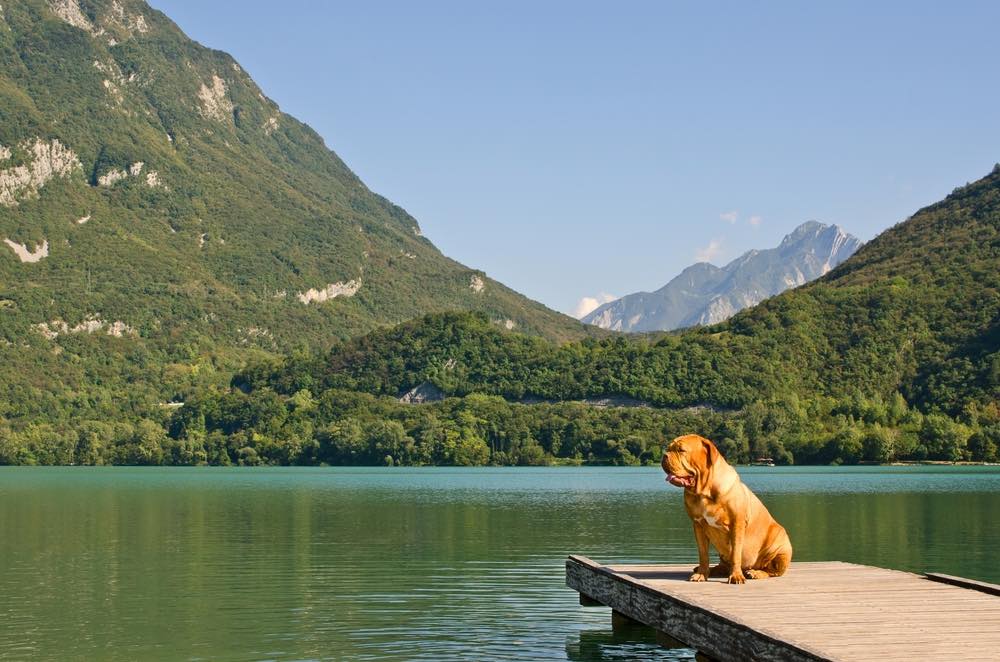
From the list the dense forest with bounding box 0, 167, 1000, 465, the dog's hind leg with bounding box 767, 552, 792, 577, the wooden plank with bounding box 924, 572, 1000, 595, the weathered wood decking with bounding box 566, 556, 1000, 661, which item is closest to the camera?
the weathered wood decking with bounding box 566, 556, 1000, 661

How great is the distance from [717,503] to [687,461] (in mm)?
845

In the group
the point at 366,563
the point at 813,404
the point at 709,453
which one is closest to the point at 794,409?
the point at 813,404

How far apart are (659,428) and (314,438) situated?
52.0 m

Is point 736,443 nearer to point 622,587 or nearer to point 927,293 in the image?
point 927,293

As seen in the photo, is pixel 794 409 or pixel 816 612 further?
pixel 794 409

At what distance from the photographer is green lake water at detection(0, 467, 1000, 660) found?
24797mm

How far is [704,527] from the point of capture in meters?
21.5

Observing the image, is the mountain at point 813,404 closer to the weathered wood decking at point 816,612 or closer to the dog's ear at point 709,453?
the weathered wood decking at point 816,612

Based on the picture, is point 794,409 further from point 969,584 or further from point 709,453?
point 709,453

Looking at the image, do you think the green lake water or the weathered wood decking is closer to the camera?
the weathered wood decking

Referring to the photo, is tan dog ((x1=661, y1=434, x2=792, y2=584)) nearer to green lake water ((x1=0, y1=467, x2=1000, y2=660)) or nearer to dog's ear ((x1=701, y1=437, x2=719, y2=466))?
dog's ear ((x1=701, y1=437, x2=719, y2=466))

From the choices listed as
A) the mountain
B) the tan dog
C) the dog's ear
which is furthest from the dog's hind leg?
the mountain

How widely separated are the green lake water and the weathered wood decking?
1.61 m

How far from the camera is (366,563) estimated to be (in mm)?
38469
